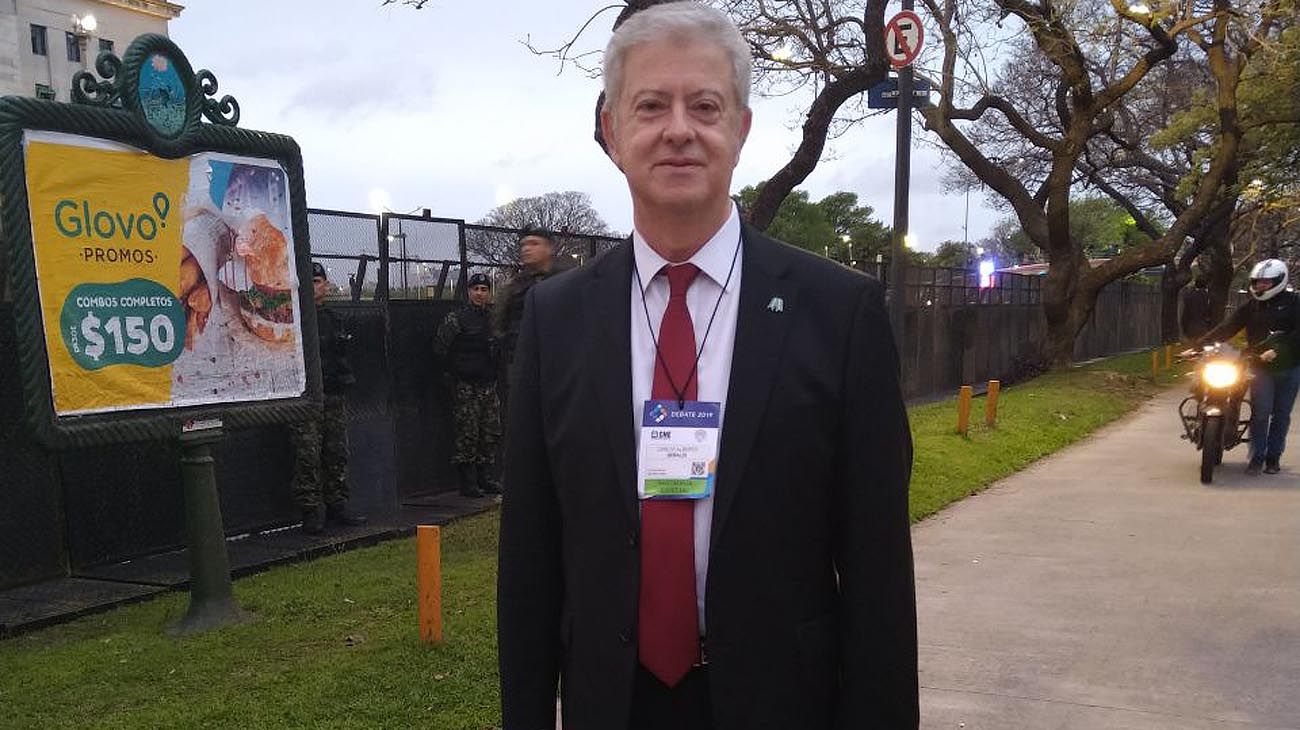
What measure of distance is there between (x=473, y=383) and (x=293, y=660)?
4.37 m

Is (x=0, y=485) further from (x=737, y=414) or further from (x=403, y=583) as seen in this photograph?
(x=737, y=414)

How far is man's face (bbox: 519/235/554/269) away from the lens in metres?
8.26

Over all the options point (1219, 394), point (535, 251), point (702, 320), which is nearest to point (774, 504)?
point (702, 320)

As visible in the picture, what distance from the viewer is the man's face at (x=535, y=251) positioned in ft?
27.1

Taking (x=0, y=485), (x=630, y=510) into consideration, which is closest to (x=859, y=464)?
(x=630, y=510)

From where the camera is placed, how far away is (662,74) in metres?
1.91

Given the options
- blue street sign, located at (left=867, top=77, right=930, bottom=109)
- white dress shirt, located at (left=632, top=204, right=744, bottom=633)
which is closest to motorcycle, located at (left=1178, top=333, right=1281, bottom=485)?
blue street sign, located at (left=867, top=77, right=930, bottom=109)

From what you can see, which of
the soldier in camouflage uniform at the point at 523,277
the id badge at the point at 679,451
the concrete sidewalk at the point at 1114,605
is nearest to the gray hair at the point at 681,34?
the id badge at the point at 679,451

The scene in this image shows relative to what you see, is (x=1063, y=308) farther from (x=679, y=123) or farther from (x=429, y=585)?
(x=679, y=123)

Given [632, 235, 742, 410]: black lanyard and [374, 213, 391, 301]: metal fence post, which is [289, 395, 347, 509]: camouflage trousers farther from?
[632, 235, 742, 410]: black lanyard

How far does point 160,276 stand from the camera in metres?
5.45

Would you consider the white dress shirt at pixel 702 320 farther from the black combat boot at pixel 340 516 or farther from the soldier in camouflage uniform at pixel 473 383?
the soldier in camouflage uniform at pixel 473 383

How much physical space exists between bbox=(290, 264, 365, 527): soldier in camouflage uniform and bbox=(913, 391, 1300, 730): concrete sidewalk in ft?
14.0

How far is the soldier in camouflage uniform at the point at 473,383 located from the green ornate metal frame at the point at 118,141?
2.79 m
